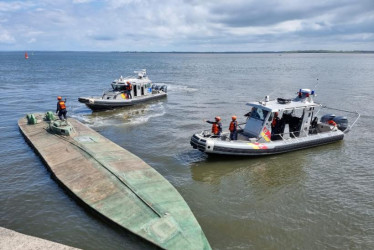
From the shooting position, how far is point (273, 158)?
1623 centimetres

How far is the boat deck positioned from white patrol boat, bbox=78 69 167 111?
35.4 ft

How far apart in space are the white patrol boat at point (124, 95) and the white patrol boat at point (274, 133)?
49.1ft

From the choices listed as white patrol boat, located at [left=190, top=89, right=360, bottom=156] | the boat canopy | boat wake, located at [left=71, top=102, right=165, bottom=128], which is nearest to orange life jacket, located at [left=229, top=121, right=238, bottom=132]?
white patrol boat, located at [left=190, top=89, right=360, bottom=156]

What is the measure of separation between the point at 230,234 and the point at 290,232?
82.2 inches

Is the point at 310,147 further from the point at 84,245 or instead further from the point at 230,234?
the point at 84,245

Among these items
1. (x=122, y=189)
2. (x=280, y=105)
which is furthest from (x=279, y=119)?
(x=122, y=189)

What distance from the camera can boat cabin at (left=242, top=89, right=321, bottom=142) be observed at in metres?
16.1

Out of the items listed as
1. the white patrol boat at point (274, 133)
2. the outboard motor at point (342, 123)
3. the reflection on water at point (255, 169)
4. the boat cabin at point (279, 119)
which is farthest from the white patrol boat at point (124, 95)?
the outboard motor at point (342, 123)

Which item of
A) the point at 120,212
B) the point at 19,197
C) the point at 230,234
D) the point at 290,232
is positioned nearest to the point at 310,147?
the point at 290,232

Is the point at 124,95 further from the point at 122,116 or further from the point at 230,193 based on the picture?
the point at 230,193

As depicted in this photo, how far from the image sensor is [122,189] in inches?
420

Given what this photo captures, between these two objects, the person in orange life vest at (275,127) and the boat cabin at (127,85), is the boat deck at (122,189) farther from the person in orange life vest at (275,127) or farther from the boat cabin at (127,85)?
the boat cabin at (127,85)

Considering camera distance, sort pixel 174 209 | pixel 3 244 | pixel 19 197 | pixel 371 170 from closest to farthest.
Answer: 1. pixel 3 244
2. pixel 174 209
3. pixel 19 197
4. pixel 371 170

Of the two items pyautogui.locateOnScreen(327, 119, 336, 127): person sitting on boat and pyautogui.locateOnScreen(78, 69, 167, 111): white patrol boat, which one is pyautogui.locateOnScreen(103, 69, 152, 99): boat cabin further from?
pyautogui.locateOnScreen(327, 119, 336, 127): person sitting on boat
